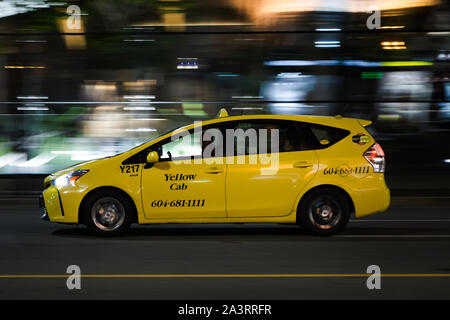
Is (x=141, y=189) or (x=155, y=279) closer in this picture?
(x=155, y=279)

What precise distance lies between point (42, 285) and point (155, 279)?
3.41 feet

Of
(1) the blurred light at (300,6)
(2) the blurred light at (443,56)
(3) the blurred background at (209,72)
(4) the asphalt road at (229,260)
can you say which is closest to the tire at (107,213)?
(4) the asphalt road at (229,260)

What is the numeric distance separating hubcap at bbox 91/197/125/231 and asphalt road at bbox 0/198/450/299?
0.20 meters

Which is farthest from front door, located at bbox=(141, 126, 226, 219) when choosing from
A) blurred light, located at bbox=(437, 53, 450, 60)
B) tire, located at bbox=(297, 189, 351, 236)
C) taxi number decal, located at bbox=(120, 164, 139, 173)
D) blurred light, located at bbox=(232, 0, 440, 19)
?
blurred light, located at bbox=(437, 53, 450, 60)

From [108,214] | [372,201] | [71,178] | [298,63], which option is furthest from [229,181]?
[298,63]

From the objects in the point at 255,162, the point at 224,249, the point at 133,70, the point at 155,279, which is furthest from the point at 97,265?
the point at 133,70

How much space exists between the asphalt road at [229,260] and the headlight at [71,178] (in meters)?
0.71

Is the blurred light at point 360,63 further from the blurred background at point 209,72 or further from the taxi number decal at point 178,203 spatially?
the taxi number decal at point 178,203

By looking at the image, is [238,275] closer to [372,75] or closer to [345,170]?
[345,170]

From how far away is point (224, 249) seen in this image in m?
8.50

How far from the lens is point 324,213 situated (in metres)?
9.32

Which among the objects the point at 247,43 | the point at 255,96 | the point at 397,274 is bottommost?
the point at 397,274

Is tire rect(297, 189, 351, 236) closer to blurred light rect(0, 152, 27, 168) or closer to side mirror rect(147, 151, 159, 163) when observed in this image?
side mirror rect(147, 151, 159, 163)

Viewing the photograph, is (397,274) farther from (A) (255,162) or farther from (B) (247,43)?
(B) (247,43)
